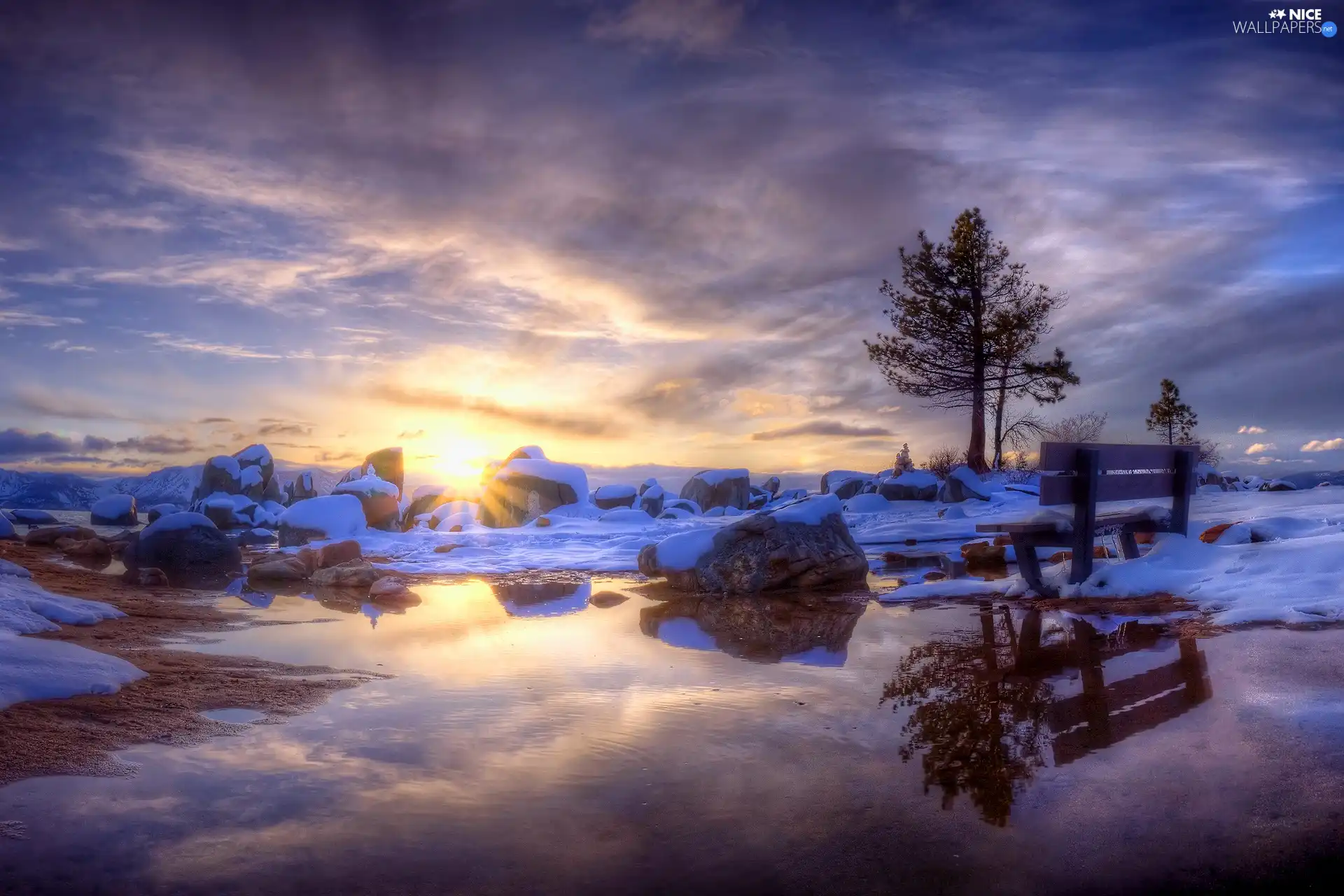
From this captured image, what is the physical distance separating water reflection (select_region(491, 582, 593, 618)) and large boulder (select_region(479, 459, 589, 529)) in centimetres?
1259

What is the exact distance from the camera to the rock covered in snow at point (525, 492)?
23.2 metres

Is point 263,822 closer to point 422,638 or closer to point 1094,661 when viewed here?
point 422,638

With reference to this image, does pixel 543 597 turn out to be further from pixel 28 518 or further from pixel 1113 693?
pixel 28 518

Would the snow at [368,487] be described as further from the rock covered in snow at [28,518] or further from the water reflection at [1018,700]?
the water reflection at [1018,700]

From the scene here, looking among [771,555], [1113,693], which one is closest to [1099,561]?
[771,555]

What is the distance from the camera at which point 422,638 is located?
6449 millimetres

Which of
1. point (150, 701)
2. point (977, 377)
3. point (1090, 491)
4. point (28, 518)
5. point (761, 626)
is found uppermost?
point (977, 377)

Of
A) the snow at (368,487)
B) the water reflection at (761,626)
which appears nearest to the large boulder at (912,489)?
the snow at (368,487)

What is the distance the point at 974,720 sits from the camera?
12.5 feet

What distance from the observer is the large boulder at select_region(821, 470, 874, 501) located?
28.6 metres

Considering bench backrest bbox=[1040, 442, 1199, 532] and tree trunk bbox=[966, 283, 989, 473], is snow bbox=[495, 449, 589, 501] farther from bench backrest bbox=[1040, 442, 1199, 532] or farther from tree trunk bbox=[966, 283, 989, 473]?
bench backrest bbox=[1040, 442, 1199, 532]

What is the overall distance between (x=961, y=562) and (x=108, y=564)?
1421cm

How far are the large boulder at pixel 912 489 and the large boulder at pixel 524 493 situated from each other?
9.13m

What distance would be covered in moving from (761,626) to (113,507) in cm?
3666
